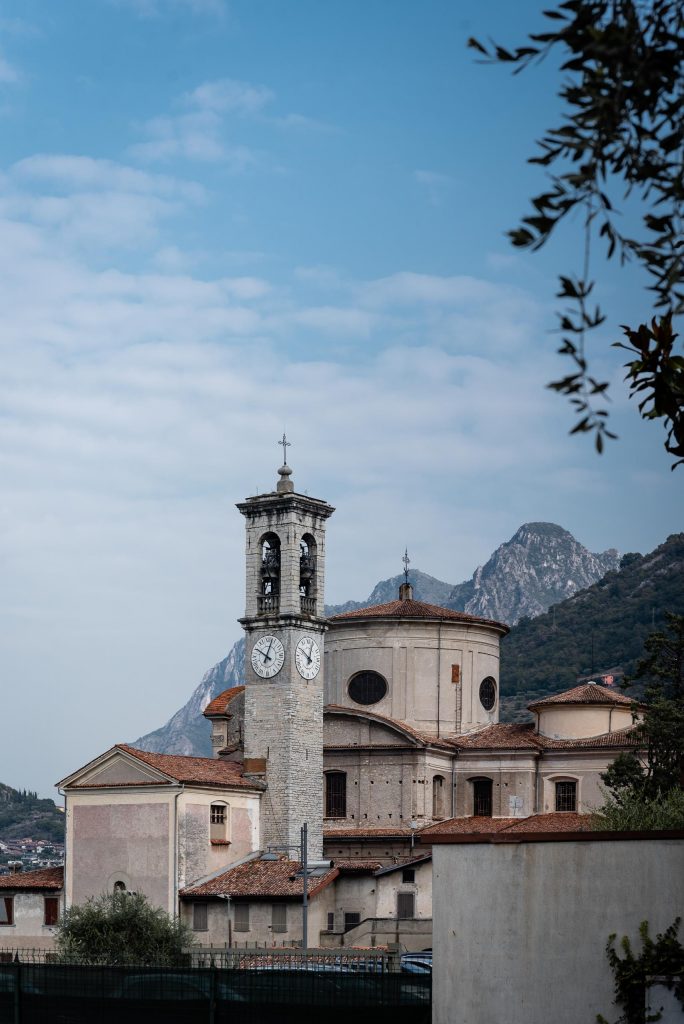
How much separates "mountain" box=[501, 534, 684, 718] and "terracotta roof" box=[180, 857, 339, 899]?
220 feet

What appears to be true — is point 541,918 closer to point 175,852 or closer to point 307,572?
point 175,852

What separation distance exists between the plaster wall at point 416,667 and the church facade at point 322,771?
2.4 inches

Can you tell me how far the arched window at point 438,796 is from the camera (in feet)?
195

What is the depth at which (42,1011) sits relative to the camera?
2352 cm

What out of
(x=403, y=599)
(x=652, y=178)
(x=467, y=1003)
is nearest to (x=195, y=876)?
(x=403, y=599)

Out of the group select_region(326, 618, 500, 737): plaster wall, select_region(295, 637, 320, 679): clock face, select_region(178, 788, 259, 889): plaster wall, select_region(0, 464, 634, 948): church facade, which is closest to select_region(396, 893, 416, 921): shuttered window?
select_region(0, 464, 634, 948): church facade

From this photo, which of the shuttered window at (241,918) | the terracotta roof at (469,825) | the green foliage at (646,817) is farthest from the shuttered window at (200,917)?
the green foliage at (646,817)

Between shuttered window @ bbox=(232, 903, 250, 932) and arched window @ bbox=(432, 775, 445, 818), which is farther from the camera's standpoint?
arched window @ bbox=(432, 775, 445, 818)

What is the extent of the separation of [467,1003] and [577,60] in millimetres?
11271

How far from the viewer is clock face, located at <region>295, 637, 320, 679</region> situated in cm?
5606

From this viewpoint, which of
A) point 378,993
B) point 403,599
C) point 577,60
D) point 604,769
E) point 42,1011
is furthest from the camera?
point 403,599

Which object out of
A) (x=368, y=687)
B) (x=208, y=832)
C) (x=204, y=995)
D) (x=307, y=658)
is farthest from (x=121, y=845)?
(x=204, y=995)

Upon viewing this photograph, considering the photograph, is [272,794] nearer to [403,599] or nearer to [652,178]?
[403,599]

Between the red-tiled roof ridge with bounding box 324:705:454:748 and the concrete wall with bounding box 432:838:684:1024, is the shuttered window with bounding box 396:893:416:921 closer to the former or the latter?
the red-tiled roof ridge with bounding box 324:705:454:748
